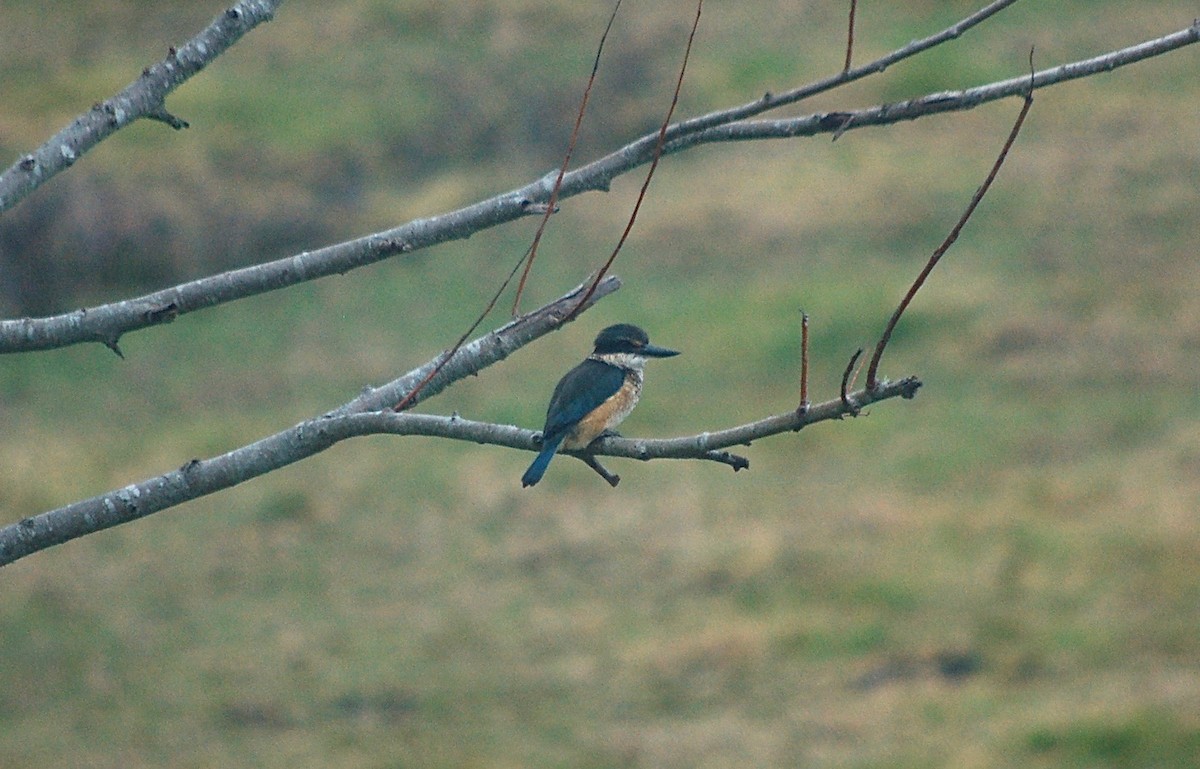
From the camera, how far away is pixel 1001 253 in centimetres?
2322

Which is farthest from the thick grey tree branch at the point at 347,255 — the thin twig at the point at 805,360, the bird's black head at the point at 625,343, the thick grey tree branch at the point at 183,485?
the bird's black head at the point at 625,343

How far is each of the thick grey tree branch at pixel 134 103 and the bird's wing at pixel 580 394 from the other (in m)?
2.90

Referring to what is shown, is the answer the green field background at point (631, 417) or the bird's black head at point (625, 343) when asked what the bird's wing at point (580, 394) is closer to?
the bird's black head at point (625, 343)

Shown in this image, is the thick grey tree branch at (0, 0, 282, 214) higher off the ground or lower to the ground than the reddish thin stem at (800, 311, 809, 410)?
higher

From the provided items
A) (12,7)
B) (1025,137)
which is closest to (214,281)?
(1025,137)

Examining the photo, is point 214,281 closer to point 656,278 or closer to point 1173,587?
point 1173,587

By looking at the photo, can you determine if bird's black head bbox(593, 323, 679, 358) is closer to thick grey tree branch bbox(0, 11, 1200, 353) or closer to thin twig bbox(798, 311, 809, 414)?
thick grey tree branch bbox(0, 11, 1200, 353)

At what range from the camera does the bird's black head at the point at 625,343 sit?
8.62 m

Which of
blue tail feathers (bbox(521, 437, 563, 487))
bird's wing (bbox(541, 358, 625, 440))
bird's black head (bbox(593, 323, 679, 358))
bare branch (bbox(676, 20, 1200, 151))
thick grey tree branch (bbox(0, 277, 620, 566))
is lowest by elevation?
thick grey tree branch (bbox(0, 277, 620, 566))

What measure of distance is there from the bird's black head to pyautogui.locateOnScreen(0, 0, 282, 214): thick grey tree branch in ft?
12.4

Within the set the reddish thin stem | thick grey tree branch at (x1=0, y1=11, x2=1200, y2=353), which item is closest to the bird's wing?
thick grey tree branch at (x1=0, y1=11, x2=1200, y2=353)

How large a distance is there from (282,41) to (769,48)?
344 inches

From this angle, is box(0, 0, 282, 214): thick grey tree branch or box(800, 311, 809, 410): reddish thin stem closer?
box(800, 311, 809, 410): reddish thin stem

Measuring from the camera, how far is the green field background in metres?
14.5
